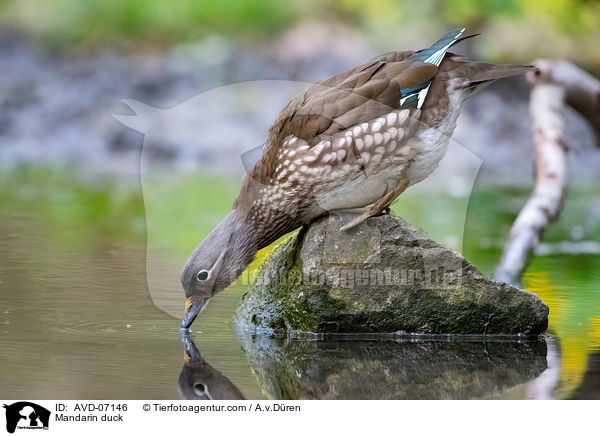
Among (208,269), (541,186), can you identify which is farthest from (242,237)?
(541,186)

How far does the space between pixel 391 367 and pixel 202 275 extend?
1331 millimetres

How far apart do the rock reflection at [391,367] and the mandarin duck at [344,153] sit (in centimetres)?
59

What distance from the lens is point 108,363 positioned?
5.21m

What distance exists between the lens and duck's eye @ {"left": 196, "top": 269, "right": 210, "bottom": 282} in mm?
5950

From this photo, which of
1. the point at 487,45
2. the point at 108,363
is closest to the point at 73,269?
the point at 108,363

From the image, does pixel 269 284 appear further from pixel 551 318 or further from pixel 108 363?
pixel 551 318

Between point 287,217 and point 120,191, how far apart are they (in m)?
6.04

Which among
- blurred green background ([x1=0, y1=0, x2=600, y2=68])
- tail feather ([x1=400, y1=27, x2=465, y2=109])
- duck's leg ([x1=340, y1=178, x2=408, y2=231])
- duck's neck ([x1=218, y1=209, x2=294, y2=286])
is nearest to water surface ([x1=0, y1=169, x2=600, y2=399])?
duck's neck ([x1=218, y1=209, x2=294, y2=286])

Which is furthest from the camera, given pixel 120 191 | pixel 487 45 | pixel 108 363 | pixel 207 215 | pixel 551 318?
pixel 487 45

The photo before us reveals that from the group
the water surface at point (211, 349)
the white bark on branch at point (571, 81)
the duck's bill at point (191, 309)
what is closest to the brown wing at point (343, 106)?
the duck's bill at point (191, 309)

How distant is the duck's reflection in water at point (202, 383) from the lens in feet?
15.8
